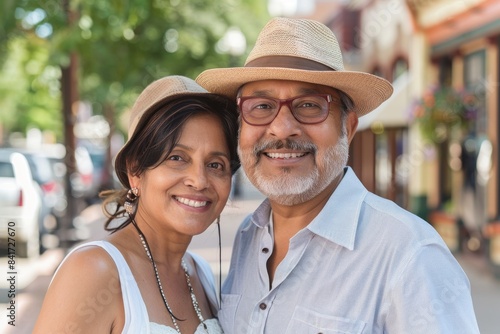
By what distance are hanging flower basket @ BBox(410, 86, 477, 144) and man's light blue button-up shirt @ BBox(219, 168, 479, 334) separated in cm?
795

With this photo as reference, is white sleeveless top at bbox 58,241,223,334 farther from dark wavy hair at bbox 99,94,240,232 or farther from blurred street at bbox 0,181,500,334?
blurred street at bbox 0,181,500,334

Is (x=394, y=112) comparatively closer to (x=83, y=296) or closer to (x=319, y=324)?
(x=319, y=324)

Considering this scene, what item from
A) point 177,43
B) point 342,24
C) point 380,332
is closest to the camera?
point 380,332

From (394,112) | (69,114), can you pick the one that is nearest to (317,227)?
(69,114)

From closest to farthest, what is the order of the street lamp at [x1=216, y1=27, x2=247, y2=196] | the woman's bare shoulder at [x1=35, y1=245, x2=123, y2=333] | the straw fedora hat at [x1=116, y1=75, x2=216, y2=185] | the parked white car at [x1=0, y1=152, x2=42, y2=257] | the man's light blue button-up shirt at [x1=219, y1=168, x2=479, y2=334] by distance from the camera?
the man's light blue button-up shirt at [x1=219, y1=168, x2=479, y2=334] → the woman's bare shoulder at [x1=35, y1=245, x2=123, y2=333] → the straw fedora hat at [x1=116, y1=75, x2=216, y2=185] → the parked white car at [x1=0, y1=152, x2=42, y2=257] → the street lamp at [x1=216, y1=27, x2=247, y2=196]

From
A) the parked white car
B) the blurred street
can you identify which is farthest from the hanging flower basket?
the parked white car

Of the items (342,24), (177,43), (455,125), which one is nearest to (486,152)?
(455,125)

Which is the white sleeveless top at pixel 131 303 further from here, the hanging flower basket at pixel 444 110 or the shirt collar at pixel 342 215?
the hanging flower basket at pixel 444 110

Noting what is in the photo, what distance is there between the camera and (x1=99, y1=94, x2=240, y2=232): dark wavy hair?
2665 millimetres

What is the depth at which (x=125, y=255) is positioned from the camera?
260 centimetres

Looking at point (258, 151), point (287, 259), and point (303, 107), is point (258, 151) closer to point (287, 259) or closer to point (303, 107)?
point (303, 107)

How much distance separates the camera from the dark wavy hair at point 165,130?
8.74ft

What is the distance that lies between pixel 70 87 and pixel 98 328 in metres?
8.07

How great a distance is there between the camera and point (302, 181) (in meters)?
2.61
